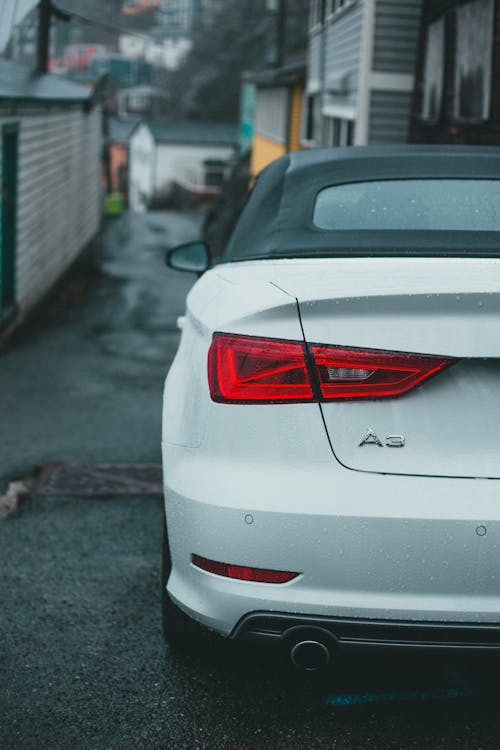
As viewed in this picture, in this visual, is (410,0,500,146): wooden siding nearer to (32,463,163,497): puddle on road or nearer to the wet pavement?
the wet pavement

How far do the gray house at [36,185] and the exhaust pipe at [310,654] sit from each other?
9561 mm

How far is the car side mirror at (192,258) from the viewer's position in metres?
4.89

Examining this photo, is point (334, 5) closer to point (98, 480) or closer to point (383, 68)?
point (383, 68)

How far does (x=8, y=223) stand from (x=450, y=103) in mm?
5789

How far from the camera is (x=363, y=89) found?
16.9m

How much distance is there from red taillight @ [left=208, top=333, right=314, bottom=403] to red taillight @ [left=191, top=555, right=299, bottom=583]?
445 millimetres

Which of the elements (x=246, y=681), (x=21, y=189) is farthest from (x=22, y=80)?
(x=246, y=681)

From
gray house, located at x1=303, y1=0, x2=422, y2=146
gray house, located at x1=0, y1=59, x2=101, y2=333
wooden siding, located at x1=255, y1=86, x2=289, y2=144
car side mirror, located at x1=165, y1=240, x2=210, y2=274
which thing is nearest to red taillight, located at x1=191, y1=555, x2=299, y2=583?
car side mirror, located at x1=165, y1=240, x2=210, y2=274

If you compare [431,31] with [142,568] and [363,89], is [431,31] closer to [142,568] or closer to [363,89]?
[363,89]

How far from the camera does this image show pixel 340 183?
3.89 meters

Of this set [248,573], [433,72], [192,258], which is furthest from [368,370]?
[433,72]

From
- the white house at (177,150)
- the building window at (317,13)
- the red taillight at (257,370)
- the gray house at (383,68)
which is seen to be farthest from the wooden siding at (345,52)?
the white house at (177,150)

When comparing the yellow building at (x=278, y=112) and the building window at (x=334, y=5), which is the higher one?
the building window at (x=334, y=5)

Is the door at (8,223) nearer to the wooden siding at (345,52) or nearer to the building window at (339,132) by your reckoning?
the wooden siding at (345,52)
